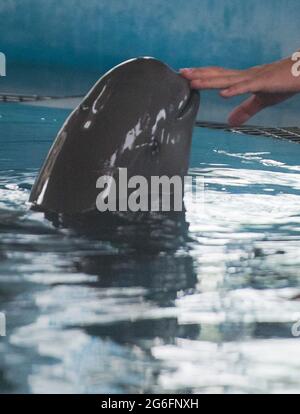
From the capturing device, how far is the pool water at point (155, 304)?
2553mm

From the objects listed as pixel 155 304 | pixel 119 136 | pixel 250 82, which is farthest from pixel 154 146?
pixel 155 304

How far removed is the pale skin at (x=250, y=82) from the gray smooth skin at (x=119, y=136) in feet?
0.66

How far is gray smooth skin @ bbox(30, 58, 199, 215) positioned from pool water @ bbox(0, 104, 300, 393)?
0.79 feet

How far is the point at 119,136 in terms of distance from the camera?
4684mm

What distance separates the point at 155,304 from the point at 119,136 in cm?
160

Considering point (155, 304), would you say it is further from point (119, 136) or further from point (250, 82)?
point (250, 82)

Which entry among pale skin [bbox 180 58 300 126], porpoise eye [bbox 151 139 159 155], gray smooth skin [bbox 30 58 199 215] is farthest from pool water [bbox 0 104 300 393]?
pale skin [bbox 180 58 300 126]

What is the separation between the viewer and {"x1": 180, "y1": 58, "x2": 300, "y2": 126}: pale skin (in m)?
4.52

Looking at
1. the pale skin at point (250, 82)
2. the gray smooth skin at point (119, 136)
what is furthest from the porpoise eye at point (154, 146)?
the pale skin at point (250, 82)

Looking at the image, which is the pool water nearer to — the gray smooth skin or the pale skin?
the gray smooth skin

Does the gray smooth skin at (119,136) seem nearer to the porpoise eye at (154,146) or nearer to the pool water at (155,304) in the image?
the porpoise eye at (154,146)

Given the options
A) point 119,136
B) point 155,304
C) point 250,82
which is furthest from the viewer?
point 119,136

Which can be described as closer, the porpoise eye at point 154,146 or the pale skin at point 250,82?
the pale skin at point 250,82

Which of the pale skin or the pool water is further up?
→ the pale skin
